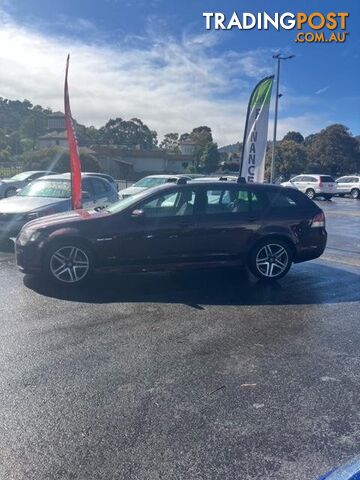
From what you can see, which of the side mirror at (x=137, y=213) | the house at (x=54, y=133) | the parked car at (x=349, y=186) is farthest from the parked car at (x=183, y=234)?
the house at (x=54, y=133)

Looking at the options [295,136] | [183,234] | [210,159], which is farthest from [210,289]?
[295,136]

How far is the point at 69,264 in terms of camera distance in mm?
6141

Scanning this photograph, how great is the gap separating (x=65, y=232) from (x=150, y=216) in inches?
48.9

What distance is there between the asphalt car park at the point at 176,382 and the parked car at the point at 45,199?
9.83 ft

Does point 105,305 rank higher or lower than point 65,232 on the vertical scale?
lower

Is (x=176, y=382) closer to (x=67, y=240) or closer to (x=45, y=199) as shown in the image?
(x=67, y=240)

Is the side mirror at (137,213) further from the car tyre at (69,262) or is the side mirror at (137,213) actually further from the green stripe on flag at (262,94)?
the green stripe on flag at (262,94)

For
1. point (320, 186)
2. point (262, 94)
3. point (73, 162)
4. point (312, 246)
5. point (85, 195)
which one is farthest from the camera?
point (320, 186)

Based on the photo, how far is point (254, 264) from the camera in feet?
21.7

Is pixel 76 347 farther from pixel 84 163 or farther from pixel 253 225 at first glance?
pixel 84 163

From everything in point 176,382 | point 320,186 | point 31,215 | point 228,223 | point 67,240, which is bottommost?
point 176,382

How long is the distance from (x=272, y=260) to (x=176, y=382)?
11.7 ft

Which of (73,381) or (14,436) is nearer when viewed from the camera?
(14,436)

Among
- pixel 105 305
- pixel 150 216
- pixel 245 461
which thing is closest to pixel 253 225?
pixel 150 216
